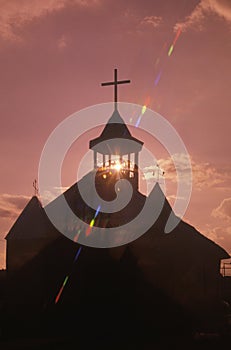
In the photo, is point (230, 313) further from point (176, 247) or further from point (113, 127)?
point (113, 127)

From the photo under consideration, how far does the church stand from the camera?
28094mm

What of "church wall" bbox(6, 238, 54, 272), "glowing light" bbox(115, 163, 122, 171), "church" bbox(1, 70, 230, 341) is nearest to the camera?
"church" bbox(1, 70, 230, 341)

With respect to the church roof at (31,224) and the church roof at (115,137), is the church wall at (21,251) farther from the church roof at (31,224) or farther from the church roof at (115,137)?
the church roof at (115,137)

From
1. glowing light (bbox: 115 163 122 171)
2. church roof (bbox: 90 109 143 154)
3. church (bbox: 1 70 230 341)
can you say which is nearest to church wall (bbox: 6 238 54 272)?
church (bbox: 1 70 230 341)

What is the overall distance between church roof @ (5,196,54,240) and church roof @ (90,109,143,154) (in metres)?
6.02

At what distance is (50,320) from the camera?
2862 centimetres

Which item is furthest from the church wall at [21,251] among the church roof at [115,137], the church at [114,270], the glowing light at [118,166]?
the church roof at [115,137]

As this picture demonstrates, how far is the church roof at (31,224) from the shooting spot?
1352 inches

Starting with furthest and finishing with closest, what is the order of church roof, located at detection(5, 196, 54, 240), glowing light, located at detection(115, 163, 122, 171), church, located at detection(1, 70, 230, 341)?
church roof, located at detection(5, 196, 54, 240) → glowing light, located at detection(115, 163, 122, 171) → church, located at detection(1, 70, 230, 341)

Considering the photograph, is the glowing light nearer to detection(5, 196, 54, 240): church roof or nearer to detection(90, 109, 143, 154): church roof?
detection(90, 109, 143, 154): church roof

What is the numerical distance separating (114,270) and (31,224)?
30.6ft

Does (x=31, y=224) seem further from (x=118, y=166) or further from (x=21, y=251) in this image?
(x=118, y=166)

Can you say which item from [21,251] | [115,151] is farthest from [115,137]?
[21,251]

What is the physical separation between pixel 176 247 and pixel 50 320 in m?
8.17
